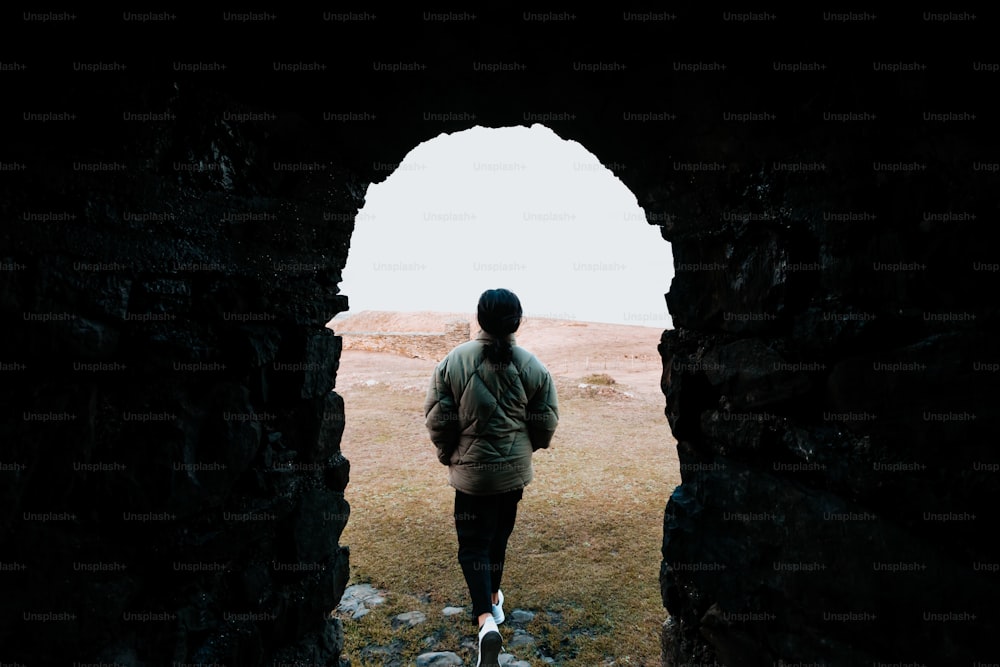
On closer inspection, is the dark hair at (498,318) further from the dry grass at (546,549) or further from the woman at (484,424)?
the dry grass at (546,549)

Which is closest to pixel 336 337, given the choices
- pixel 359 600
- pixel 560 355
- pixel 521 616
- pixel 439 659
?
pixel 439 659

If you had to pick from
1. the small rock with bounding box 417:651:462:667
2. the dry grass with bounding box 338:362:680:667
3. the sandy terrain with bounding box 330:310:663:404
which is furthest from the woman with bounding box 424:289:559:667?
the sandy terrain with bounding box 330:310:663:404

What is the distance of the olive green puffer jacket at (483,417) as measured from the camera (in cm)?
293

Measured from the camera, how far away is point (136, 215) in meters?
1.82

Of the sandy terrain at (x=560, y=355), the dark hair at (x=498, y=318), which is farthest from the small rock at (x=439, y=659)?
the sandy terrain at (x=560, y=355)

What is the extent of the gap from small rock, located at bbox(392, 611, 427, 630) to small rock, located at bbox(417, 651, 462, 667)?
0.30 meters

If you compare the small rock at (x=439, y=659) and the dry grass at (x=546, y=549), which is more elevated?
the dry grass at (x=546, y=549)

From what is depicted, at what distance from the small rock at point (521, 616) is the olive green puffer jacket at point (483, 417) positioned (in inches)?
40.5

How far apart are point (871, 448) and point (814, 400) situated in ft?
0.80

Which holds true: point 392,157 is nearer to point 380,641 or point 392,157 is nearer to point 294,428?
point 294,428

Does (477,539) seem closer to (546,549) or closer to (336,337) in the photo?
(336,337)

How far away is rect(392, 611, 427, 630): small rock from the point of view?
330 cm

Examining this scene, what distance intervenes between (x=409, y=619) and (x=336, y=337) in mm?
2029

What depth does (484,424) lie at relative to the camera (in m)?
2.94
